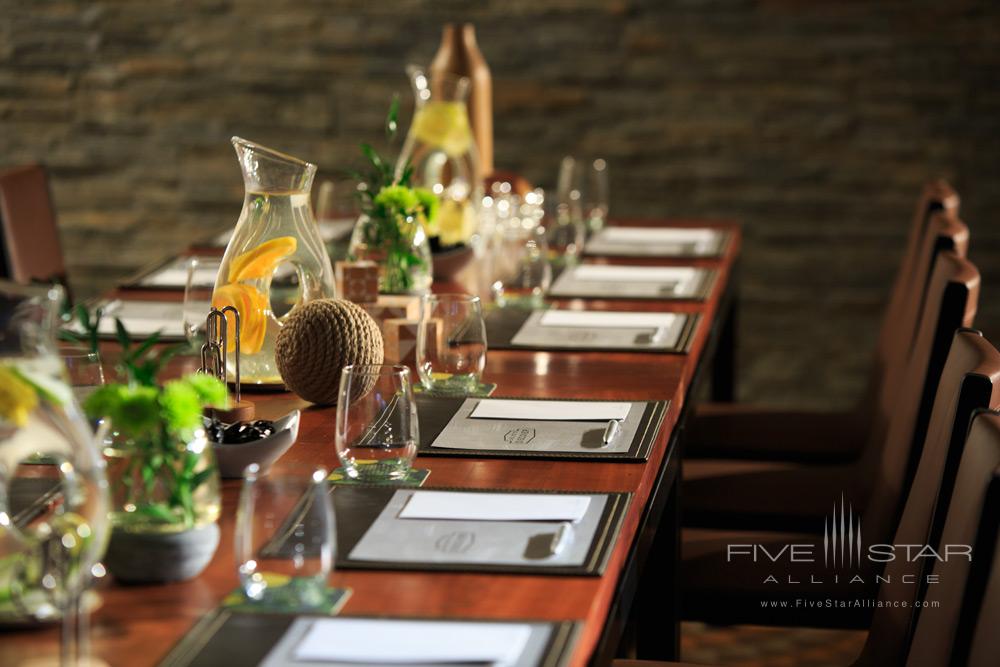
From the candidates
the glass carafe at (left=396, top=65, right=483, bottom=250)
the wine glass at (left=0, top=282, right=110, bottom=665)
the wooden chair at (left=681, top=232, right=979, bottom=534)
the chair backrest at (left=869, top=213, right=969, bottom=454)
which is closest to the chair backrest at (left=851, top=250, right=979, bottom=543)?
the wooden chair at (left=681, top=232, right=979, bottom=534)

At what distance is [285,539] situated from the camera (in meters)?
1.36

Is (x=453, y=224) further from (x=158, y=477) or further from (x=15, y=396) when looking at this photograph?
(x=15, y=396)

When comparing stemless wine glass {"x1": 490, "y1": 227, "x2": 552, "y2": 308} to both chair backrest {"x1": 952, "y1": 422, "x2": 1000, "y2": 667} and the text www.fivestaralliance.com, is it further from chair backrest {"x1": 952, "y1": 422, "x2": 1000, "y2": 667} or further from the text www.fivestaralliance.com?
chair backrest {"x1": 952, "y1": 422, "x2": 1000, "y2": 667}

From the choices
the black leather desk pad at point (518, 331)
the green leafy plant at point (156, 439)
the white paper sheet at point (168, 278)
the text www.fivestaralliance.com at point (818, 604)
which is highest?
the green leafy plant at point (156, 439)

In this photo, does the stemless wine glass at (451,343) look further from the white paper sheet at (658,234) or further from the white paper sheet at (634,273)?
the white paper sheet at (658,234)

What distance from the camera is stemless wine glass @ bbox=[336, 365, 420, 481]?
66.2 inches

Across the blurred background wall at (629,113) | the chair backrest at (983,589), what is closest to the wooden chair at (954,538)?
the chair backrest at (983,589)

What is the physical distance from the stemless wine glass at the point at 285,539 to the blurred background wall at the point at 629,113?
3.57 metres

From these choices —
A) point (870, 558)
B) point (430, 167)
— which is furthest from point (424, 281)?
point (870, 558)

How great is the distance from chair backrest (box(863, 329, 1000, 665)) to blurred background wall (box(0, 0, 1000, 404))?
2838 mm

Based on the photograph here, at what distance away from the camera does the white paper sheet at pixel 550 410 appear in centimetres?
208

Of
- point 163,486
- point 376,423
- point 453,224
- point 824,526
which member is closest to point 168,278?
point 453,224

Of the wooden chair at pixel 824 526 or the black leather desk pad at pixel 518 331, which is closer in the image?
the wooden chair at pixel 824 526

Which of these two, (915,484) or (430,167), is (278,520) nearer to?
(915,484)
